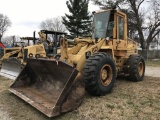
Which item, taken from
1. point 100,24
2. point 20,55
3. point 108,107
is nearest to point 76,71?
point 108,107

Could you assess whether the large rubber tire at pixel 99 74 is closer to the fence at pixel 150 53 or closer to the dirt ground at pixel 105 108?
the dirt ground at pixel 105 108

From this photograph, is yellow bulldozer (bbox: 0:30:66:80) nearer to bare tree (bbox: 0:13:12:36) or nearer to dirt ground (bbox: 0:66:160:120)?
dirt ground (bbox: 0:66:160:120)

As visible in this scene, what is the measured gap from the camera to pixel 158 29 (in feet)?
86.2

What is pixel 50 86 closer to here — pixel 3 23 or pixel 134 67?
pixel 134 67

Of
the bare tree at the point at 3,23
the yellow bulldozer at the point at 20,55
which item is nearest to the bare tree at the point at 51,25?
the bare tree at the point at 3,23

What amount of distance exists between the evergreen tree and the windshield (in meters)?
21.4

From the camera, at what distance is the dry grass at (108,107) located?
4.29 m

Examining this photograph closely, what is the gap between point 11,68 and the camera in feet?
27.3

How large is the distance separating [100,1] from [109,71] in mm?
22126

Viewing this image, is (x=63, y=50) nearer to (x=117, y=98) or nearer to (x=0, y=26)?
(x=117, y=98)

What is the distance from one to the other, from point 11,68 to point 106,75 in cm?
A: 422

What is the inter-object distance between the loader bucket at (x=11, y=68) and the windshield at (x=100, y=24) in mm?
3046

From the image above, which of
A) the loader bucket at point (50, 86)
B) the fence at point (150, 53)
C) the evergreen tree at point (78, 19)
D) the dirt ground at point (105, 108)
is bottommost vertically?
the dirt ground at point (105, 108)

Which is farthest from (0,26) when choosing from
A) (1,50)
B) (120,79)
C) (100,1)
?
(120,79)
